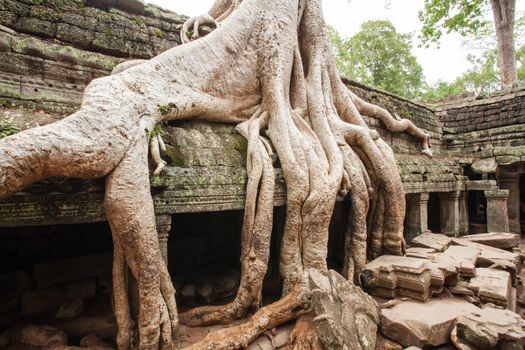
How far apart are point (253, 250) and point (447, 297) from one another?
87.8 inches

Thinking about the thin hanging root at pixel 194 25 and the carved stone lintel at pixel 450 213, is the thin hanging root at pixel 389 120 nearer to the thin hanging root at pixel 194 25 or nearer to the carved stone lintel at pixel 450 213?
→ the carved stone lintel at pixel 450 213

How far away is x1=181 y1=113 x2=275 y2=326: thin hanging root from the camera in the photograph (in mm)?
2713

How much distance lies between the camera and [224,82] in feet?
11.0

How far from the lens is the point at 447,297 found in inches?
124

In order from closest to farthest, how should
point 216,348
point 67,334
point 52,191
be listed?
point 52,191
point 216,348
point 67,334

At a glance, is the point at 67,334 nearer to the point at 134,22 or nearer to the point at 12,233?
the point at 12,233

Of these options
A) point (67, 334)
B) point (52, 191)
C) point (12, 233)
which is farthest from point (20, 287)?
point (52, 191)

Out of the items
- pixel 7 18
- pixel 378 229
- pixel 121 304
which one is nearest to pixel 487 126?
pixel 378 229

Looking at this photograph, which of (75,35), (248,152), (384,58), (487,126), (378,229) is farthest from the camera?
(384,58)

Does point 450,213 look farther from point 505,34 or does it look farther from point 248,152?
point 505,34

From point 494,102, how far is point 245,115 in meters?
7.87

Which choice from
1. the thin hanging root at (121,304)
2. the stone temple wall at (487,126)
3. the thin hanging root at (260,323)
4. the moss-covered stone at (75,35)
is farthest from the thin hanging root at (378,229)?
the stone temple wall at (487,126)

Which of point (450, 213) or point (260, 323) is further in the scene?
point (450, 213)

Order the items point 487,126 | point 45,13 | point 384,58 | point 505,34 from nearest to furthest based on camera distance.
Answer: point 45,13 → point 487,126 → point 505,34 → point 384,58
